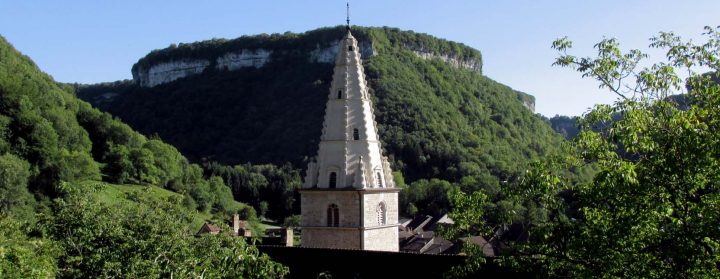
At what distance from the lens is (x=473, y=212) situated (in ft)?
35.3

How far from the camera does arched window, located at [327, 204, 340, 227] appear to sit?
2248 cm

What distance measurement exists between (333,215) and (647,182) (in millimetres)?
14566

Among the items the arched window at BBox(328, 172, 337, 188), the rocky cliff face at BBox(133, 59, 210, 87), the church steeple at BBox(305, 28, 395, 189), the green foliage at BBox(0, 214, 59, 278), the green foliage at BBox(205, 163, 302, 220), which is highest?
the rocky cliff face at BBox(133, 59, 210, 87)

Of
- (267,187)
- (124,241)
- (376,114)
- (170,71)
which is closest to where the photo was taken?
(124,241)

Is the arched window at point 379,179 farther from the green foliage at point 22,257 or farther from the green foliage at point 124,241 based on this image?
the green foliage at point 22,257

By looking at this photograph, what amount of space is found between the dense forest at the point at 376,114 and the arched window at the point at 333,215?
64004 millimetres

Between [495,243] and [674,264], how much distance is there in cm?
4246

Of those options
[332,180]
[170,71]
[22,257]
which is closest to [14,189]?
[332,180]

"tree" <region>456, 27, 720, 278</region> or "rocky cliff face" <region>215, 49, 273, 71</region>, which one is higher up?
"rocky cliff face" <region>215, 49, 273, 71</region>

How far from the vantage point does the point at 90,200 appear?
16.3m

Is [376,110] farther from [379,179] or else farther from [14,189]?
[379,179]

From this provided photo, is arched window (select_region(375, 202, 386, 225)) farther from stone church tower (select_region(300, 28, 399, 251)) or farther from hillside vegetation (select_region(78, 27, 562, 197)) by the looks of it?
hillside vegetation (select_region(78, 27, 562, 197))

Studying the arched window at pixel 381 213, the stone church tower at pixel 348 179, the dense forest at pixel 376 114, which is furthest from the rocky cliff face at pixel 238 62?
the arched window at pixel 381 213

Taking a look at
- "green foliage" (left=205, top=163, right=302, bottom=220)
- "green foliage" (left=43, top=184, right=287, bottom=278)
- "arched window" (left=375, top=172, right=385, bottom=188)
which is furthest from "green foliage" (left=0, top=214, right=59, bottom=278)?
"green foliage" (left=205, top=163, right=302, bottom=220)
